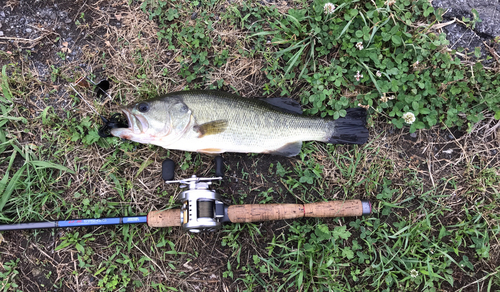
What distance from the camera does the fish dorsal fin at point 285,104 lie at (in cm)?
329

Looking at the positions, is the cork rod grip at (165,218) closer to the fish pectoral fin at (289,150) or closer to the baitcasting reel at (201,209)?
the baitcasting reel at (201,209)

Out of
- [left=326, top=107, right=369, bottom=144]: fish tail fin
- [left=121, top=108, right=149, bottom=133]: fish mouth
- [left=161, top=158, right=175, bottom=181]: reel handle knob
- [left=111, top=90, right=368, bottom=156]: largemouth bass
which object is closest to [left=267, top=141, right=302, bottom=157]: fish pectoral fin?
[left=111, top=90, right=368, bottom=156]: largemouth bass

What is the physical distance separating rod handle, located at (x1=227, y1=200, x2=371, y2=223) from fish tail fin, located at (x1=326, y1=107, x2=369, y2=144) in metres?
0.71

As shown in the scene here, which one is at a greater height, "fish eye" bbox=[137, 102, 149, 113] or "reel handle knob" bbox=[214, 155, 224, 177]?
"fish eye" bbox=[137, 102, 149, 113]

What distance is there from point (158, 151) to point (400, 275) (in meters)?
3.18

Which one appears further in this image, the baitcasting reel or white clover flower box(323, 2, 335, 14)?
white clover flower box(323, 2, 335, 14)

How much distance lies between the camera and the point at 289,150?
10.5 feet

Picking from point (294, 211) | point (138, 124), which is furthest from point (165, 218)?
point (294, 211)

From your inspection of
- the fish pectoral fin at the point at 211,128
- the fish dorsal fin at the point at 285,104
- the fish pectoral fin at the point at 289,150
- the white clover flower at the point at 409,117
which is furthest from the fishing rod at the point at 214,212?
the white clover flower at the point at 409,117

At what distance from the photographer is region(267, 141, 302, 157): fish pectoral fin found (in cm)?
318

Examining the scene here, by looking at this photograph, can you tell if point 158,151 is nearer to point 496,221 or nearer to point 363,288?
point 363,288

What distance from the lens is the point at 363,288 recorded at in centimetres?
312

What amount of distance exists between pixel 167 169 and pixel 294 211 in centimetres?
149

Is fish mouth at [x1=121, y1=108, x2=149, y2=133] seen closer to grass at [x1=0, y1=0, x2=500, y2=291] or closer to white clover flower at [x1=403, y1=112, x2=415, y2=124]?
grass at [x1=0, y1=0, x2=500, y2=291]
